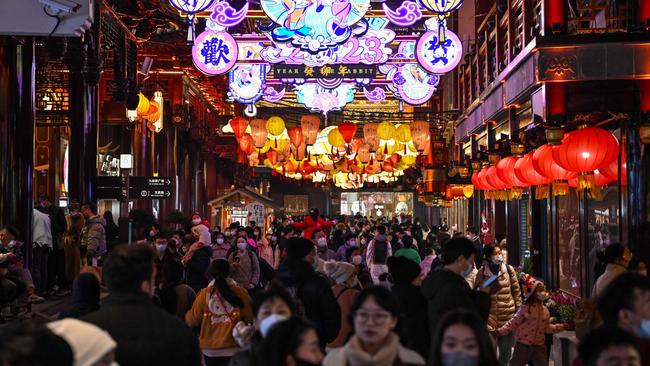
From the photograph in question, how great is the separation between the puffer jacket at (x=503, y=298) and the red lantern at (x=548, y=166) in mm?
2308

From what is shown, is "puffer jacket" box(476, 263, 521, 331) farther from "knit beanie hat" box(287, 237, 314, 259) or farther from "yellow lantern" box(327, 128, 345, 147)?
"yellow lantern" box(327, 128, 345, 147)

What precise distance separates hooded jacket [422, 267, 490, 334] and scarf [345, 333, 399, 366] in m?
1.81

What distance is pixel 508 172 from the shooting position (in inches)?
712

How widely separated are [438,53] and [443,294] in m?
12.7

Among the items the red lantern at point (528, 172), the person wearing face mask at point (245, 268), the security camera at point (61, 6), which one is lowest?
the person wearing face mask at point (245, 268)

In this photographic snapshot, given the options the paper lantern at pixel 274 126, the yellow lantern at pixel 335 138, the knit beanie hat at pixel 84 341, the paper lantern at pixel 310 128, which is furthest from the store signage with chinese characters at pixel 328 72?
the knit beanie hat at pixel 84 341

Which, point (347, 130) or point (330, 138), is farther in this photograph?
point (330, 138)

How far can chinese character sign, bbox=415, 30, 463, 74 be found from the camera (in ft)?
63.0

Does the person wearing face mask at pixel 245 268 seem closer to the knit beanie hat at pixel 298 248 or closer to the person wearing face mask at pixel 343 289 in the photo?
the person wearing face mask at pixel 343 289

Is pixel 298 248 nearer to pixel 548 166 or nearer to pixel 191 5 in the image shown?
pixel 548 166

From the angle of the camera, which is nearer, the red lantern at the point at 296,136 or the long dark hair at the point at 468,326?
the long dark hair at the point at 468,326

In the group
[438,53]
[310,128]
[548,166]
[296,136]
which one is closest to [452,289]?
[548,166]

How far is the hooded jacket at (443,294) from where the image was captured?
7074 millimetres

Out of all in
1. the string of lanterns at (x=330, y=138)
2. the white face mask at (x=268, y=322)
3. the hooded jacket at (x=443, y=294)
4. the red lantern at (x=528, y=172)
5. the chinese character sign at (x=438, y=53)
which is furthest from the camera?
the string of lanterns at (x=330, y=138)
